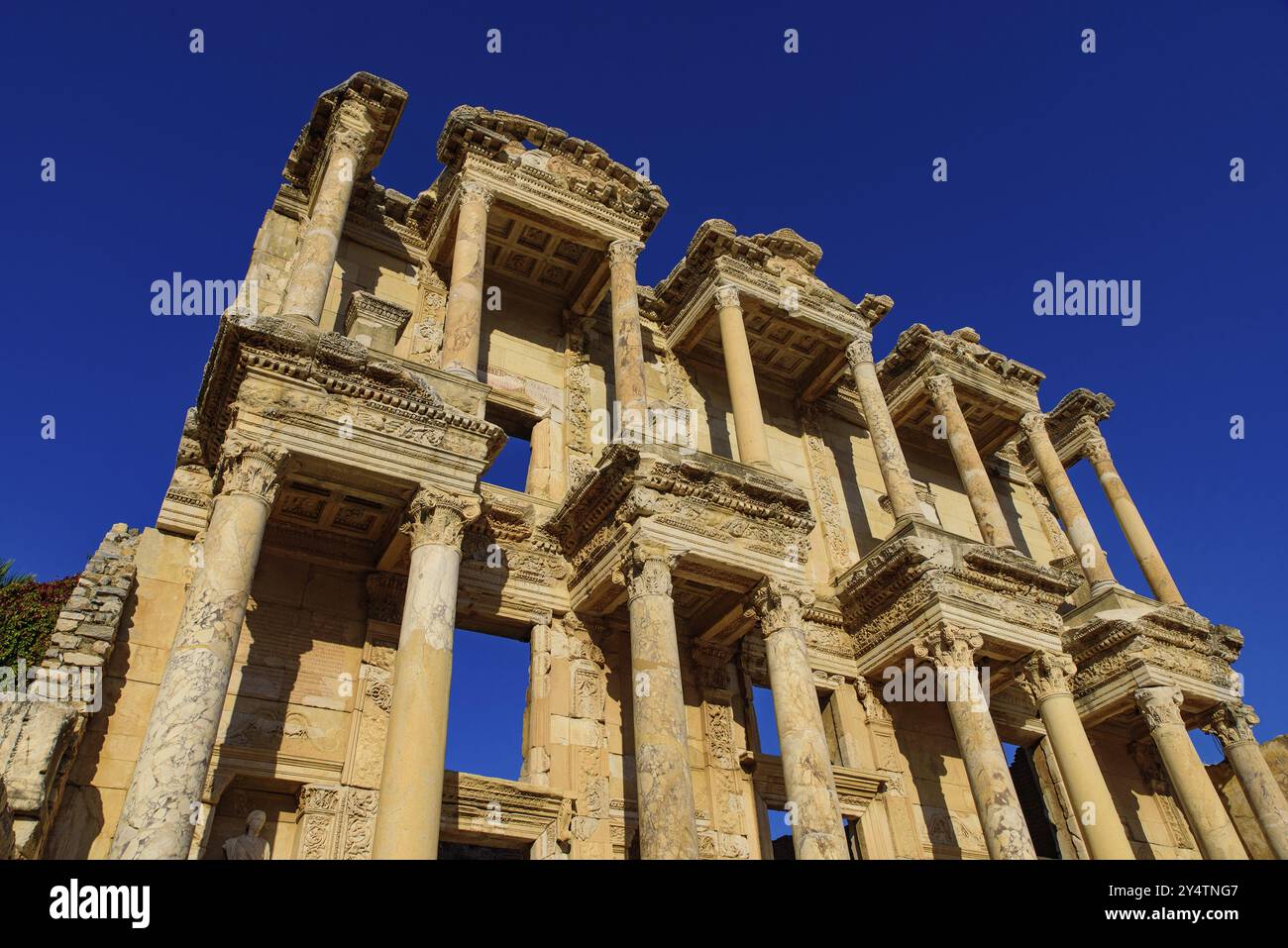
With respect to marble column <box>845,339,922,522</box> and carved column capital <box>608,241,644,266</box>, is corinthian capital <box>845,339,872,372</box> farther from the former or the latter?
carved column capital <box>608,241,644,266</box>

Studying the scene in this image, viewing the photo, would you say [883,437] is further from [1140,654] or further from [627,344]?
[1140,654]

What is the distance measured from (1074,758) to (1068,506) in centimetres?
844

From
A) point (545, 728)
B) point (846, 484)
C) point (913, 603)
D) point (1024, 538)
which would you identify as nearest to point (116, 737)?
point (545, 728)

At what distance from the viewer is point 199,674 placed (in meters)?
9.77

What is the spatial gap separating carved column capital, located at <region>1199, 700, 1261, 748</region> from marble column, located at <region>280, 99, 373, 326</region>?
20729 millimetres

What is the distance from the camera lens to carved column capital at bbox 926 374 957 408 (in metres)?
23.1

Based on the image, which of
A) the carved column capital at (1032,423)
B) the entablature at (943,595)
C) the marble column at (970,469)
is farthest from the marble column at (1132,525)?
the entablature at (943,595)

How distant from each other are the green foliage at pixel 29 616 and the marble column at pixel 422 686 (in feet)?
26.2

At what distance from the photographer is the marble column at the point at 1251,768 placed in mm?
18297

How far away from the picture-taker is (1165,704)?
758 inches

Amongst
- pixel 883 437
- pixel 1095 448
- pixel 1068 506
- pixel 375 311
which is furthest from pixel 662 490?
pixel 1095 448

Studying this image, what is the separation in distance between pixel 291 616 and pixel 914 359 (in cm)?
1719

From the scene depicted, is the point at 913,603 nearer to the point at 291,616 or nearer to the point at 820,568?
the point at 820,568
